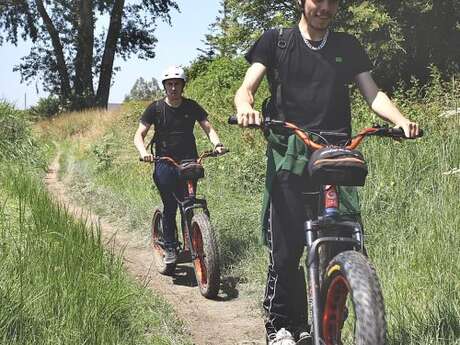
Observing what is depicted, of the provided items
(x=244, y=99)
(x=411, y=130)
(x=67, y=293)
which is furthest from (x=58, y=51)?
(x=411, y=130)

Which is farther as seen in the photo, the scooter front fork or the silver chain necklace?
the silver chain necklace

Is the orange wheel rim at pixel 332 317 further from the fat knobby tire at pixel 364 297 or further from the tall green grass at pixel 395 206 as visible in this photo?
the tall green grass at pixel 395 206

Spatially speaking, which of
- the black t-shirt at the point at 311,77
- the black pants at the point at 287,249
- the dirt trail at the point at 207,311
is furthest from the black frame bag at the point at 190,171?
the black t-shirt at the point at 311,77

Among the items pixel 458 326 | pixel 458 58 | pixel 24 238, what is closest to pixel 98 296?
pixel 24 238

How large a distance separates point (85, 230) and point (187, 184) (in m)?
1.68

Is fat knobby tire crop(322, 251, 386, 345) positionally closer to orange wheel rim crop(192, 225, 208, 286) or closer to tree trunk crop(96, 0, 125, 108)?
orange wheel rim crop(192, 225, 208, 286)

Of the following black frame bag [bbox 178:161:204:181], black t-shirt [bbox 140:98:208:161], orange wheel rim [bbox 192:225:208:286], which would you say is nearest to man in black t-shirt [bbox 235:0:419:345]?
orange wheel rim [bbox 192:225:208:286]

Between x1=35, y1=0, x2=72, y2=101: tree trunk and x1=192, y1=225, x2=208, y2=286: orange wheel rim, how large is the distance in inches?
1042

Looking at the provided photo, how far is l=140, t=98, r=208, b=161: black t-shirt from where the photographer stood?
248 inches

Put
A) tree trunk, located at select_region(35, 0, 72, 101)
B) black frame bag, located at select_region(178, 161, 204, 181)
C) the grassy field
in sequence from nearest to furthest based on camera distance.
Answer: the grassy field < black frame bag, located at select_region(178, 161, 204, 181) < tree trunk, located at select_region(35, 0, 72, 101)

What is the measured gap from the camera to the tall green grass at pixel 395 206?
142 inches

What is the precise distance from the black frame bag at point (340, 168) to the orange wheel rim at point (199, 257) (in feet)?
10.2

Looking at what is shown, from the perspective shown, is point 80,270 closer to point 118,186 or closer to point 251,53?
point 251,53

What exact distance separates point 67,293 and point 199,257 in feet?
7.95
